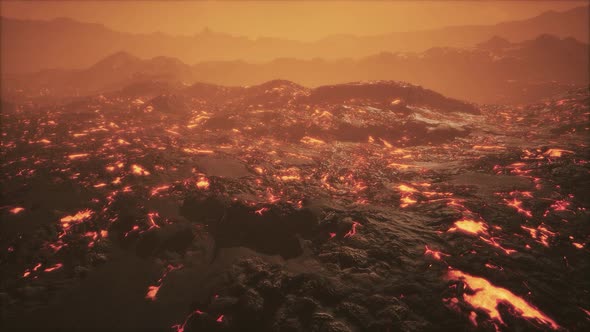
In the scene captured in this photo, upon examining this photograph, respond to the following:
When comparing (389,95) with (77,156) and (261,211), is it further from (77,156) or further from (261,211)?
(77,156)

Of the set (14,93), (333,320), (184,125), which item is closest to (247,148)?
(184,125)

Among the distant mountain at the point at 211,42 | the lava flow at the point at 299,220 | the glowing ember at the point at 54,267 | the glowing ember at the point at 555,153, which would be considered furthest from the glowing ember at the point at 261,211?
the distant mountain at the point at 211,42

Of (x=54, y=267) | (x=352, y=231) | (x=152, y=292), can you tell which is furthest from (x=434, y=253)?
(x=54, y=267)

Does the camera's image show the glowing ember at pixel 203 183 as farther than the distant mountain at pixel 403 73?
No

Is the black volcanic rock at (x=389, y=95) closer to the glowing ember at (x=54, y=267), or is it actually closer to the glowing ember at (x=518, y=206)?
the glowing ember at (x=518, y=206)

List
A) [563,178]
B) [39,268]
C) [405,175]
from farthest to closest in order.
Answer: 1. [405,175]
2. [563,178]
3. [39,268]

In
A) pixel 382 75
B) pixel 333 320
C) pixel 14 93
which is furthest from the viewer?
pixel 382 75

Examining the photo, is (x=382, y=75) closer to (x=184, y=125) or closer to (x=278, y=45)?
(x=184, y=125)
